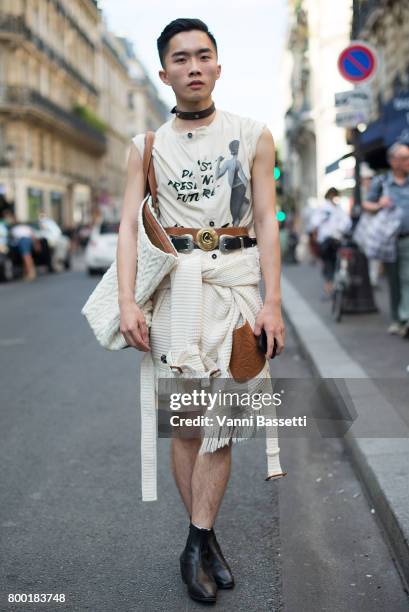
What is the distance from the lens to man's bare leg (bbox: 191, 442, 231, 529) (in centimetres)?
297

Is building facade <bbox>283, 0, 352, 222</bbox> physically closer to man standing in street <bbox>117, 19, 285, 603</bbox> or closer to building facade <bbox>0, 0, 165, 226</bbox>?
building facade <bbox>0, 0, 165, 226</bbox>

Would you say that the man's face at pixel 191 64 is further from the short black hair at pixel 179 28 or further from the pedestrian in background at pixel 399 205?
the pedestrian in background at pixel 399 205

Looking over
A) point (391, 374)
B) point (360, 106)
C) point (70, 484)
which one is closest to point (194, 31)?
point (70, 484)

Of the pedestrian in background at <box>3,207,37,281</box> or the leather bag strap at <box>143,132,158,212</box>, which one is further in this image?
the pedestrian in background at <box>3,207,37,281</box>

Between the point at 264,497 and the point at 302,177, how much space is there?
5582 cm

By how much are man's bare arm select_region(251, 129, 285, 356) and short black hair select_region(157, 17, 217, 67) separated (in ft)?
1.29

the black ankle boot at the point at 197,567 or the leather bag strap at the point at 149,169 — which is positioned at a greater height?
the leather bag strap at the point at 149,169

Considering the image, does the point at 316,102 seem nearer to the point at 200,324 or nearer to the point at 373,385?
the point at 373,385

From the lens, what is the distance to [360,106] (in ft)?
32.9

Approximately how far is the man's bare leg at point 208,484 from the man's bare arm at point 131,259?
0.45 m

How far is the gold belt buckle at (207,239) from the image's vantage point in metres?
2.86

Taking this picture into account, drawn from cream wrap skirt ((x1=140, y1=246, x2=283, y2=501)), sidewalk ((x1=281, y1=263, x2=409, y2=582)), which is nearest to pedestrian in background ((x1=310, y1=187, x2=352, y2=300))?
sidewalk ((x1=281, y1=263, x2=409, y2=582))

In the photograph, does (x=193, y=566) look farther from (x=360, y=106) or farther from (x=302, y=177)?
(x=302, y=177)

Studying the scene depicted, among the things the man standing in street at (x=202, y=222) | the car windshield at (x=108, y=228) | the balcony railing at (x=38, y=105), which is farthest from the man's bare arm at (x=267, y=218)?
the balcony railing at (x=38, y=105)
